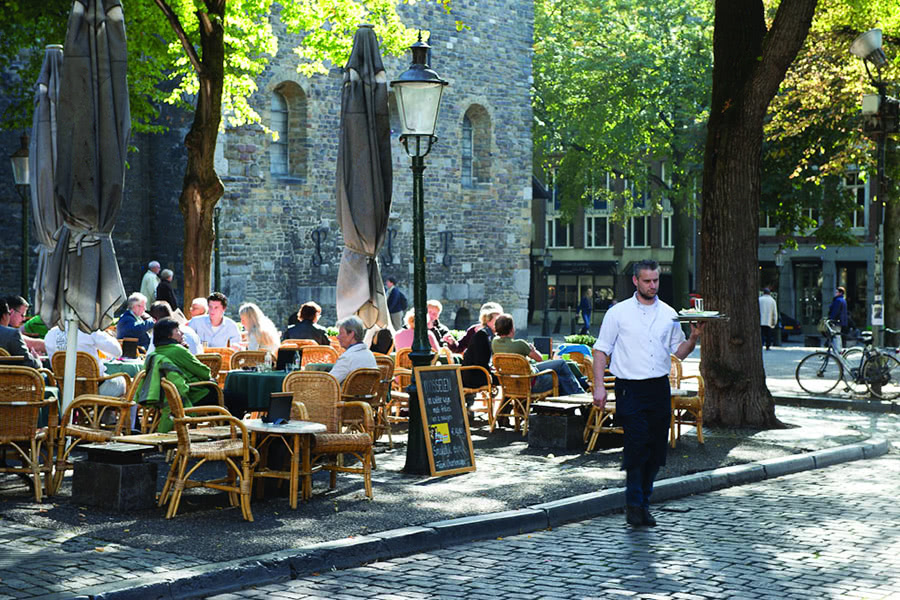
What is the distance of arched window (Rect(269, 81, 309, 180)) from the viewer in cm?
3209

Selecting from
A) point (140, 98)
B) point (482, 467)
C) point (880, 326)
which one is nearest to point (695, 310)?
point (482, 467)

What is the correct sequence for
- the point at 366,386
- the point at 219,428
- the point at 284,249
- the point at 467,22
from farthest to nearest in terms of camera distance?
the point at 467,22, the point at 284,249, the point at 366,386, the point at 219,428

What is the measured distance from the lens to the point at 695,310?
9.22 m

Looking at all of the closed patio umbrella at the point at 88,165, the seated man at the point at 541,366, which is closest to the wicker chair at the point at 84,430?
the closed patio umbrella at the point at 88,165

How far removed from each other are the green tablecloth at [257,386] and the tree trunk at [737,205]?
229 inches

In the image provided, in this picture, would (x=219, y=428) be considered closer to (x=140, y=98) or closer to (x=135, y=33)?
(x=135, y=33)

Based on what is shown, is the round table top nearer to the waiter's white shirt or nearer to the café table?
the café table

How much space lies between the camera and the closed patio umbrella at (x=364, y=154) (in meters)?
12.6

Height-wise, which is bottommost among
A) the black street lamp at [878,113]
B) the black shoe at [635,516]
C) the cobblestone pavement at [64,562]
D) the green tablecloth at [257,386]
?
the black shoe at [635,516]

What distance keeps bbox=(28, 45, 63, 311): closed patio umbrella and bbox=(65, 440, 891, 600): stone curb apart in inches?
278

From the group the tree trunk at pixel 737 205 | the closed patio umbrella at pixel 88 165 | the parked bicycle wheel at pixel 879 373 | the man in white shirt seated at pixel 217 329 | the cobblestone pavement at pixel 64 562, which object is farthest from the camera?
the parked bicycle wheel at pixel 879 373

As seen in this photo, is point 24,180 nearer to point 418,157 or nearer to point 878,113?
point 418,157

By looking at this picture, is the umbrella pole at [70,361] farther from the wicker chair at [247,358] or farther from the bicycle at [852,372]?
the bicycle at [852,372]

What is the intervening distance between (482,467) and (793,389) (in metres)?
11.0
